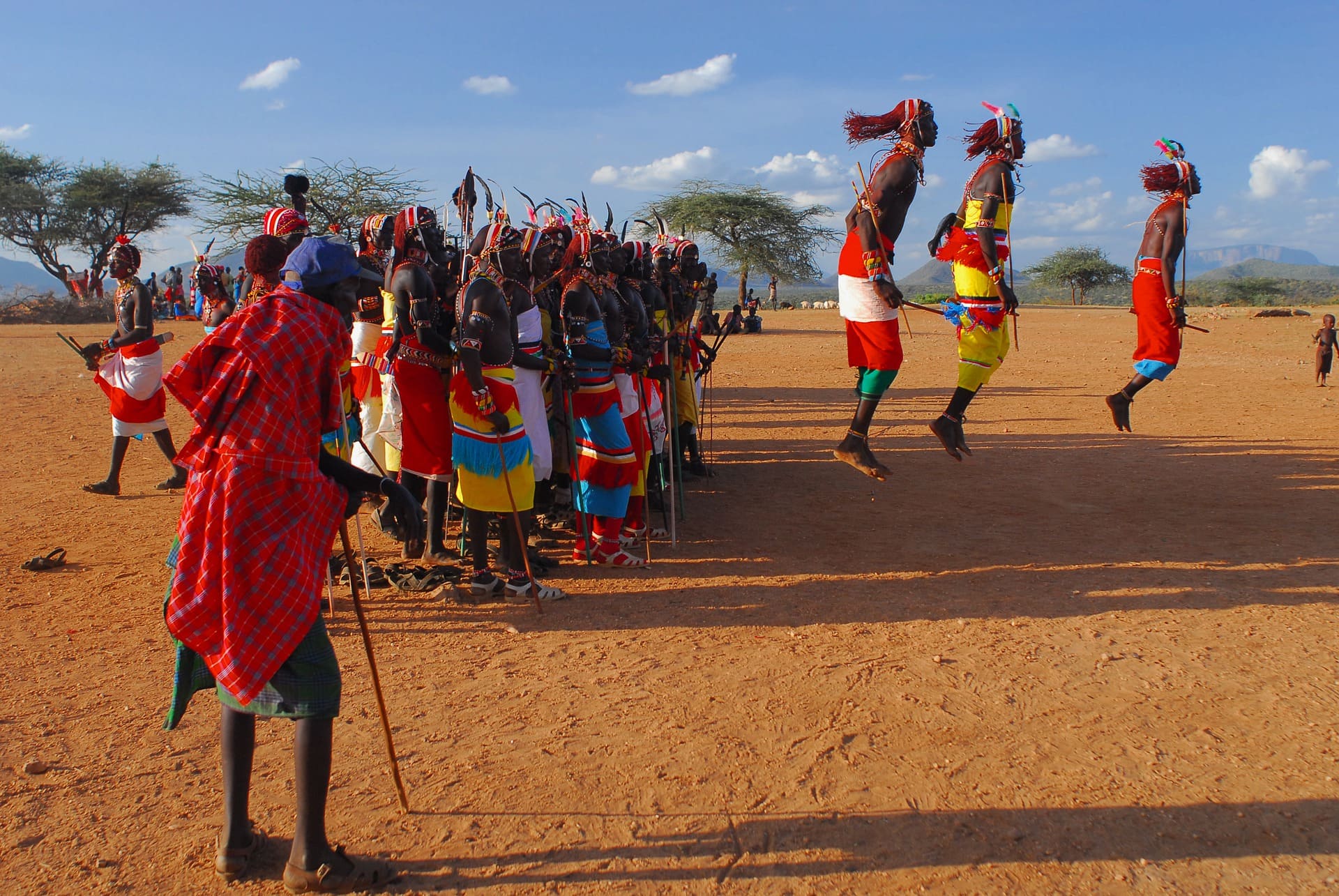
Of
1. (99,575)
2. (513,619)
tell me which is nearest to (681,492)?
(513,619)

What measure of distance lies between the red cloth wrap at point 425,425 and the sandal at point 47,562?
254 cm

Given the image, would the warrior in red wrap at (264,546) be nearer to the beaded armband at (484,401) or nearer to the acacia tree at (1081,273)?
the beaded armband at (484,401)

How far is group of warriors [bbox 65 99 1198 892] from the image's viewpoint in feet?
9.65

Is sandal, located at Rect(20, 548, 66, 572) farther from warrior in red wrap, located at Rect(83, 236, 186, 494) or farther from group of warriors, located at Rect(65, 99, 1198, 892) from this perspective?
warrior in red wrap, located at Rect(83, 236, 186, 494)

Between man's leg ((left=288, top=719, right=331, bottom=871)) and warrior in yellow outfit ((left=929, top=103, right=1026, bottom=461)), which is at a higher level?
warrior in yellow outfit ((left=929, top=103, right=1026, bottom=461))

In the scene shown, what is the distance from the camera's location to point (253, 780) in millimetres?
3688

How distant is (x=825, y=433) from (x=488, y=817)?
9486 millimetres

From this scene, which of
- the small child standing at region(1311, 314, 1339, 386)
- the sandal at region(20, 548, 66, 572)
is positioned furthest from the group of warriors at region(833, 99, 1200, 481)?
the small child standing at region(1311, 314, 1339, 386)

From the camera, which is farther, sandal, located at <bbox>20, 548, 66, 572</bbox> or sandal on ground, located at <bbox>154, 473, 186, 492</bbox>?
sandal on ground, located at <bbox>154, 473, 186, 492</bbox>

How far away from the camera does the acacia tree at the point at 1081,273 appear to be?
2432 inches

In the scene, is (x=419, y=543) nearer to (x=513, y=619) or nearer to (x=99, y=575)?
(x=513, y=619)

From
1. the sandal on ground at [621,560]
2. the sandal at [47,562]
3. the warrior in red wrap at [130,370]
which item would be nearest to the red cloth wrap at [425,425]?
the sandal on ground at [621,560]

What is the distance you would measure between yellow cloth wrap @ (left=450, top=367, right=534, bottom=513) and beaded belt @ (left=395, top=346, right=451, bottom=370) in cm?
31

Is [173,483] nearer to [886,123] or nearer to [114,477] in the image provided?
[114,477]
